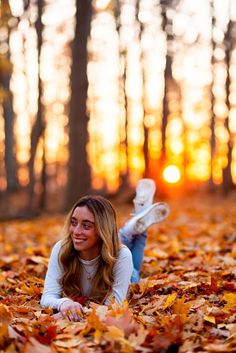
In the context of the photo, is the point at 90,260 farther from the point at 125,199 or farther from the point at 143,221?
the point at 125,199

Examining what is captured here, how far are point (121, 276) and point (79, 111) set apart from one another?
8.72 m

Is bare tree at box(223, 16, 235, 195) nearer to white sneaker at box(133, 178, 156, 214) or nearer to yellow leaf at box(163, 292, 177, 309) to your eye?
white sneaker at box(133, 178, 156, 214)

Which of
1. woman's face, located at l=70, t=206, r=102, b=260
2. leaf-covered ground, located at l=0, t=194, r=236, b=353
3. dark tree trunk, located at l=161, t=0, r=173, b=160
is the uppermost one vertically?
dark tree trunk, located at l=161, t=0, r=173, b=160

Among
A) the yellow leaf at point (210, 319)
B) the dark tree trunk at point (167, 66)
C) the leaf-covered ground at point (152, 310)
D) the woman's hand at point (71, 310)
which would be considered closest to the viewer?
the leaf-covered ground at point (152, 310)

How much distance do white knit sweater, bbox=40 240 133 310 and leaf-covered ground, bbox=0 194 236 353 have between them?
0.14 meters

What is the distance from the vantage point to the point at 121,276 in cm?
376

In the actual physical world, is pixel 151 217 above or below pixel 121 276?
above

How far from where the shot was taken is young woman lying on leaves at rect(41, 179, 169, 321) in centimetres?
373

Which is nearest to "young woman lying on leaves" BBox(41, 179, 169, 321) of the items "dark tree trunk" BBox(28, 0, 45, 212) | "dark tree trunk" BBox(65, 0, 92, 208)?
"dark tree trunk" BBox(65, 0, 92, 208)

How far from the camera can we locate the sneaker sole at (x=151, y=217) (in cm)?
486

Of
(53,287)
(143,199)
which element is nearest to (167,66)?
(143,199)

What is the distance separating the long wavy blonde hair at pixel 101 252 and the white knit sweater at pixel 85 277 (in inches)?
1.4

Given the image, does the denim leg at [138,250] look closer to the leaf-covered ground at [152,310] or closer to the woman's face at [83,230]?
the leaf-covered ground at [152,310]

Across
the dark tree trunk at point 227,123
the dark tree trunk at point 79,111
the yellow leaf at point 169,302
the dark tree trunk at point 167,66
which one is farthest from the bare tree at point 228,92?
the yellow leaf at point 169,302
